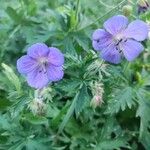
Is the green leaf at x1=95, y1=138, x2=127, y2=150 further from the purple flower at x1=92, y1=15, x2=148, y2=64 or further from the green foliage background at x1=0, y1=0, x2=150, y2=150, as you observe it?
the purple flower at x1=92, y1=15, x2=148, y2=64

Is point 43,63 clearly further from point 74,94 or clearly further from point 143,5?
point 143,5

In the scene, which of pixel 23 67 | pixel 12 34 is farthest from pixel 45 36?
pixel 23 67

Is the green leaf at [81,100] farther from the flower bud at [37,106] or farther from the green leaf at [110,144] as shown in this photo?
the green leaf at [110,144]

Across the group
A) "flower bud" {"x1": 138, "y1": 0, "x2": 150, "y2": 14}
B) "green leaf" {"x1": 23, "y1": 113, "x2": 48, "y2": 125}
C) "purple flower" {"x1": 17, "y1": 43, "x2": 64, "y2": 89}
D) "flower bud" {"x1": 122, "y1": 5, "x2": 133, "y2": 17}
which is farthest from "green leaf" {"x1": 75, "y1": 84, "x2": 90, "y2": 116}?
"flower bud" {"x1": 138, "y1": 0, "x2": 150, "y2": 14}

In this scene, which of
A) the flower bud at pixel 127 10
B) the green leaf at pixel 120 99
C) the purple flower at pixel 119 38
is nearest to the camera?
the purple flower at pixel 119 38

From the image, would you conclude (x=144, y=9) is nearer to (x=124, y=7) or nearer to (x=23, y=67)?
(x=124, y=7)

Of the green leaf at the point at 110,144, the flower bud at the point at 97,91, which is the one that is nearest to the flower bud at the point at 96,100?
the flower bud at the point at 97,91
